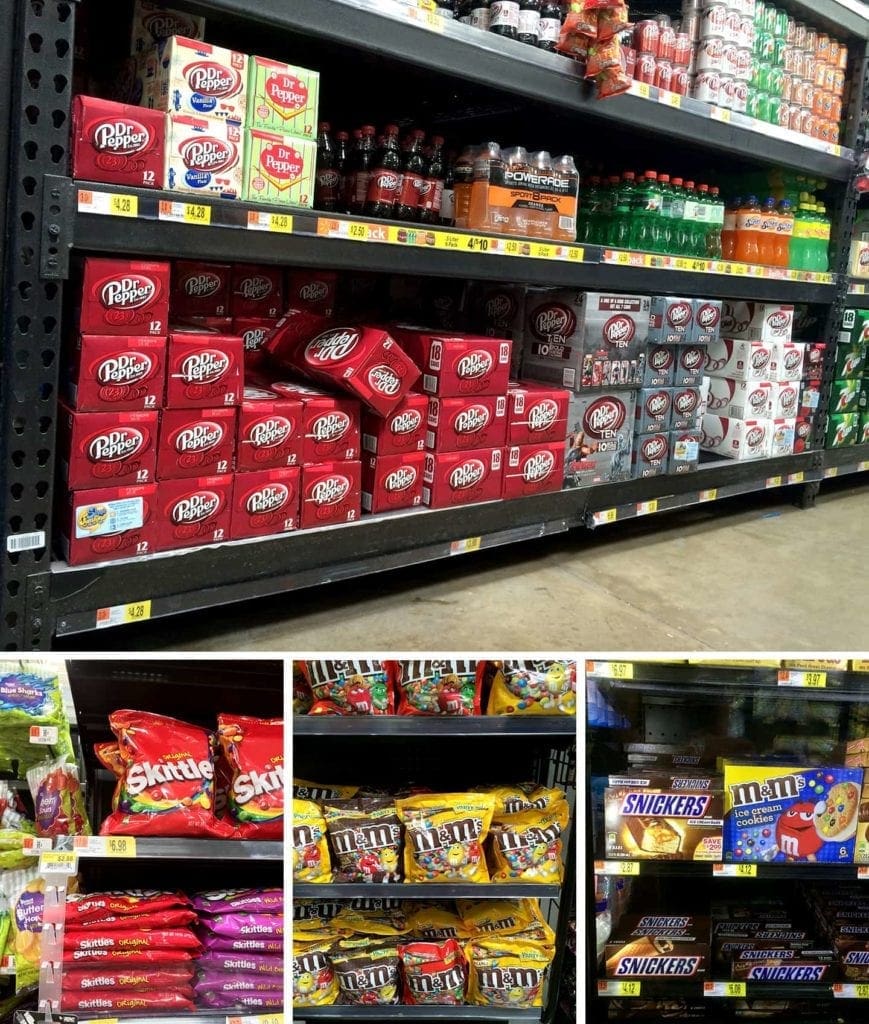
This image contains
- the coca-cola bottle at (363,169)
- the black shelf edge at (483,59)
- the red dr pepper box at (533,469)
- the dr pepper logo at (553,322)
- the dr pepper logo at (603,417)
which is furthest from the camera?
the dr pepper logo at (603,417)

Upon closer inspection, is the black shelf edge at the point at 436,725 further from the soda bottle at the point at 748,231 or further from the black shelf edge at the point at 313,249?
the soda bottle at the point at 748,231

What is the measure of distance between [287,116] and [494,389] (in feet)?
3.19

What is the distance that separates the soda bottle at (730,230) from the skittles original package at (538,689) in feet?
8.71

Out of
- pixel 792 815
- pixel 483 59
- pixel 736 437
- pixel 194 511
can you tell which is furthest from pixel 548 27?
pixel 792 815

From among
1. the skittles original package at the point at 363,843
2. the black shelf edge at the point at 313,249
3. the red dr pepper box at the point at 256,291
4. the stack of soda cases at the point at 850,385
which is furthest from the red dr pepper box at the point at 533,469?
the stack of soda cases at the point at 850,385

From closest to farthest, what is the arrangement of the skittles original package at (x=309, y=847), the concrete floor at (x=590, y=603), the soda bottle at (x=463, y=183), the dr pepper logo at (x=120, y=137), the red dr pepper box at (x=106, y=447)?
the skittles original package at (x=309, y=847) → the dr pepper logo at (x=120, y=137) → the red dr pepper box at (x=106, y=447) → the concrete floor at (x=590, y=603) → the soda bottle at (x=463, y=183)

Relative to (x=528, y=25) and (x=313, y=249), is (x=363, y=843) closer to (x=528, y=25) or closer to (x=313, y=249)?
(x=313, y=249)

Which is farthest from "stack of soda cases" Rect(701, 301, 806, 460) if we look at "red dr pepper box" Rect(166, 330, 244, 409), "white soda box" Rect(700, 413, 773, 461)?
"red dr pepper box" Rect(166, 330, 244, 409)

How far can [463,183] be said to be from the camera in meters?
2.86

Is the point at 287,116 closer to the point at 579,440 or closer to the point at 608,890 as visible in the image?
the point at 579,440

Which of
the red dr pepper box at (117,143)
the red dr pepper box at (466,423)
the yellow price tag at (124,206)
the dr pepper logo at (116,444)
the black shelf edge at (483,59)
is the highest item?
the black shelf edge at (483,59)

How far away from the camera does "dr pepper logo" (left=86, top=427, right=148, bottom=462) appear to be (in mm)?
2049

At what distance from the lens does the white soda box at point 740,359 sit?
385cm

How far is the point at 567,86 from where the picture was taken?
2744mm
